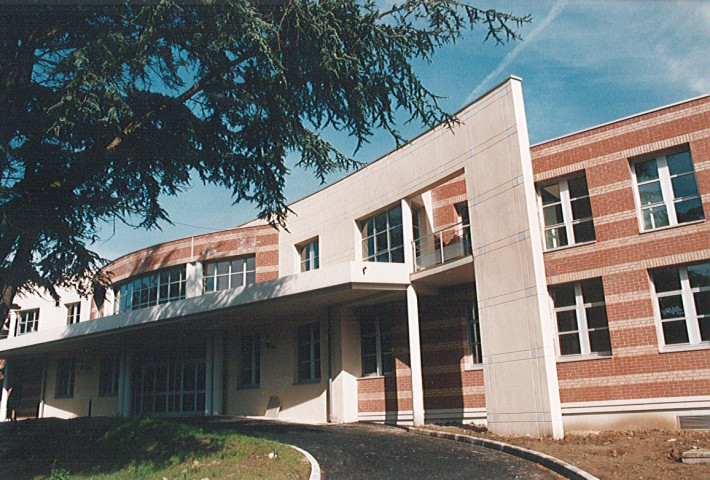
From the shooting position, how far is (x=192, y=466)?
1028 centimetres

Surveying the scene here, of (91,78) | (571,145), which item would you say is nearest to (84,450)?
(91,78)

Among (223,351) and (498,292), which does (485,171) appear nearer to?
(498,292)

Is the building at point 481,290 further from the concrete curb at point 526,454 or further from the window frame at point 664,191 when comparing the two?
the concrete curb at point 526,454

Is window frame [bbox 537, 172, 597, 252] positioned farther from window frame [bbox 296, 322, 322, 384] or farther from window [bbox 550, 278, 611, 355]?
window frame [bbox 296, 322, 322, 384]

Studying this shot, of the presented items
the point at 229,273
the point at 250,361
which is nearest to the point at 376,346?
the point at 250,361

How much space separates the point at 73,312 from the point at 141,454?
76.9ft

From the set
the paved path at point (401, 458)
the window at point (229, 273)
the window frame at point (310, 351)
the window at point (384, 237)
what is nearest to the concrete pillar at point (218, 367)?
→ the window at point (229, 273)

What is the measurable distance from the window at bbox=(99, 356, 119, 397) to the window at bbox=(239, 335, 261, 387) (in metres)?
8.38

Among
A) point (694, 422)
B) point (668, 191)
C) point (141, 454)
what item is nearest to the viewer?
point (141, 454)

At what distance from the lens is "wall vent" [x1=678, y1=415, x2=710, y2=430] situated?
1280 cm

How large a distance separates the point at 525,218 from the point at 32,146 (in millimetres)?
9815

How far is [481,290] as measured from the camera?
1495cm

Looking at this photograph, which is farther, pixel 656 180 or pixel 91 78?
pixel 656 180

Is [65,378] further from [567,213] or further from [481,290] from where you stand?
[567,213]
